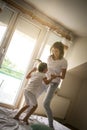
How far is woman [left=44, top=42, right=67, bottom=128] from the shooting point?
11.3 feet

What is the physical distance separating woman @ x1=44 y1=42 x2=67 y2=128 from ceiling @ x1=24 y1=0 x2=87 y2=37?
652mm

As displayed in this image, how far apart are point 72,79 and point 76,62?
76 cm

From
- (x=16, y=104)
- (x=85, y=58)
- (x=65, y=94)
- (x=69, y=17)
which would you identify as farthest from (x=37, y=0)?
(x=65, y=94)

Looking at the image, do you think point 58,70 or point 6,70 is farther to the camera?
point 6,70

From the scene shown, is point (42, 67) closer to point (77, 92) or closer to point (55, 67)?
point (55, 67)

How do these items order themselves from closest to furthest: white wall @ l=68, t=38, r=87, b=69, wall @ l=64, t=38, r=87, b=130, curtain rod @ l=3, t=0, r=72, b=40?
curtain rod @ l=3, t=0, r=72, b=40, white wall @ l=68, t=38, r=87, b=69, wall @ l=64, t=38, r=87, b=130

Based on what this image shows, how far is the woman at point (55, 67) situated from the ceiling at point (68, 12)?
65cm

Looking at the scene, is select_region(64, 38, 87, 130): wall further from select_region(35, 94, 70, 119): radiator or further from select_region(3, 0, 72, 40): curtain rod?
select_region(3, 0, 72, 40): curtain rod

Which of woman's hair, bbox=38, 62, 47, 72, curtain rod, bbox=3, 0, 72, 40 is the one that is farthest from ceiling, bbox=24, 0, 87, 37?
woman's hair, bbox=38, 62, 47, 72

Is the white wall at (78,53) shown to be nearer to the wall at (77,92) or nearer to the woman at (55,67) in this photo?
the wall at (77,92)

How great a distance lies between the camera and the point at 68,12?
12.3ft

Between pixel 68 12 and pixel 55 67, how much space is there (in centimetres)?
104

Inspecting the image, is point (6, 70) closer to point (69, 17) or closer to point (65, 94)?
point (65, 94)

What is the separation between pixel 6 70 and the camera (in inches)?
348
